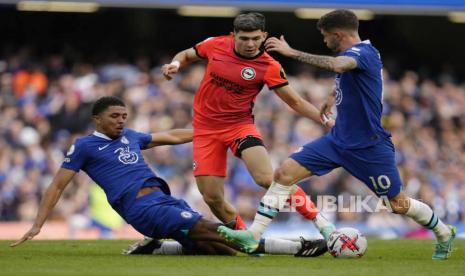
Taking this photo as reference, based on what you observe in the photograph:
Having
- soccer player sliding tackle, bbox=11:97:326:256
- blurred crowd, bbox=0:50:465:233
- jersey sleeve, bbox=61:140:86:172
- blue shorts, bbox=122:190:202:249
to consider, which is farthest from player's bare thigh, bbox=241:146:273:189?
blurred crowd, bbox=0:50:465:233

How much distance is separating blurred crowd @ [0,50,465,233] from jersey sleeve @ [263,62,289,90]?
8.29m

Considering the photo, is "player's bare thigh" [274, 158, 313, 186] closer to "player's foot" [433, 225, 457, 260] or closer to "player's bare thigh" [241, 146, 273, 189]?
"player's bare thigh" [241, 146, 273, 189]

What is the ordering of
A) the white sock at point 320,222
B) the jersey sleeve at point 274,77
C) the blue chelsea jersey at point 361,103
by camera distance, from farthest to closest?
the jersey sleeve at point 274,77, the white sock at point 320,222, the blue chelsea jersey at point 361,103

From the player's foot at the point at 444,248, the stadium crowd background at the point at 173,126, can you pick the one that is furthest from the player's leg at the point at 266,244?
the stadium crowd background at the point at 173,126

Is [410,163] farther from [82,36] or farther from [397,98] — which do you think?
[82,36]

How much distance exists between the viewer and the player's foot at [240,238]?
378 inches

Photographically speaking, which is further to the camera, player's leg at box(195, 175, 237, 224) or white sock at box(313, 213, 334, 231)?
player's leg at box(195, 175, 237, 224)

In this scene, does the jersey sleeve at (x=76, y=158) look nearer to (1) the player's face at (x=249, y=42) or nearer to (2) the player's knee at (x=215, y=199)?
(2) the player's knee at (x=215, y=199)

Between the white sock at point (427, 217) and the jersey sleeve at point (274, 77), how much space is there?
191cm

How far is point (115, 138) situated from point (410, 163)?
436 inches

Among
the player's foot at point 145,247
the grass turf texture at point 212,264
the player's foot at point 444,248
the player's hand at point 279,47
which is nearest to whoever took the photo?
the grass turf texture at point 212,264

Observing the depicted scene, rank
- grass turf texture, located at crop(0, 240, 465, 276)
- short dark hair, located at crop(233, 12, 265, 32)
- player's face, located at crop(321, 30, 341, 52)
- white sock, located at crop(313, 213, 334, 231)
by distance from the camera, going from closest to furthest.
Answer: grass turf texture, located at crop(0, 240, 465, 276)
player's face, located at crop(321, 30, 341, 52)
white sock, located at crop(313, 213, 334, 231)
short dark hair, located at crop(233, 12, 265, 32)

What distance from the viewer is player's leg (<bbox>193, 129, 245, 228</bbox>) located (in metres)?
11.0

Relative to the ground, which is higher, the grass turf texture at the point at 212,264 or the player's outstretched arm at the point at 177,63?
the player's outstretched arm at the point at 177,63
